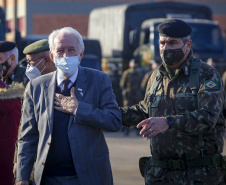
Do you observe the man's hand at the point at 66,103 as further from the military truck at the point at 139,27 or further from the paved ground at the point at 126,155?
the military truck at the point at 139,27

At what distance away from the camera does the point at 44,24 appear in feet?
143

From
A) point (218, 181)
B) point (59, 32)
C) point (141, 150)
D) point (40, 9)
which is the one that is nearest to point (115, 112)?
point (59, 32)

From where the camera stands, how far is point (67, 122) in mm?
4621

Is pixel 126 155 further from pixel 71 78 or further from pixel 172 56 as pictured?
pixel 71 78

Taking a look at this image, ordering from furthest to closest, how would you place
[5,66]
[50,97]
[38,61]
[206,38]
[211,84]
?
[206,38] → [5,66] → [38,61] → [211,84] → [50,97]

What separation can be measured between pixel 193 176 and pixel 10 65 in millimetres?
2949

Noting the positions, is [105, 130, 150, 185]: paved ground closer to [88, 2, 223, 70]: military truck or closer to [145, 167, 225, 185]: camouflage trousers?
[88, 2, 223, 70]: military truck

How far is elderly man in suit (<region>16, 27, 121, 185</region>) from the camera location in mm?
4543

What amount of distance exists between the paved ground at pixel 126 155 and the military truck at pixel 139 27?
3.92 metres

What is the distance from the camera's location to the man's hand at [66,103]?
4.55 metres

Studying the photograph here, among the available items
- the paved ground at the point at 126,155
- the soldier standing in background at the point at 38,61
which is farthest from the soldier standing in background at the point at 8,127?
the paved ground at the point at 126,155

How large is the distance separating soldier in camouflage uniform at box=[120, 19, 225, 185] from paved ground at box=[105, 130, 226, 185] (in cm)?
466

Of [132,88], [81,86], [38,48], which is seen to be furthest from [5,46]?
[132,88]

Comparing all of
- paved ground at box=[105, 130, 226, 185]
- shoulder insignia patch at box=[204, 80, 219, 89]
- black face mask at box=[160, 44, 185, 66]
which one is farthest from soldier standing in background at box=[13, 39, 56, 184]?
paved ground at box=[105, 130, 226, 185]
